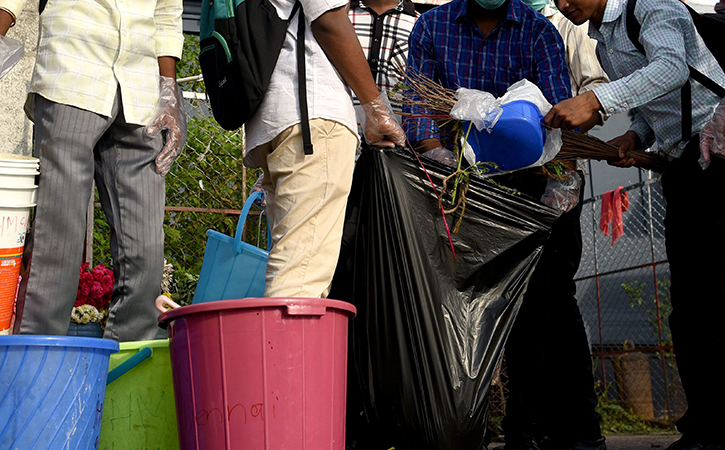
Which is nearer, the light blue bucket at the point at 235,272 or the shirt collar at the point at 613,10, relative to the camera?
the light blue bucket at the point at 235,272

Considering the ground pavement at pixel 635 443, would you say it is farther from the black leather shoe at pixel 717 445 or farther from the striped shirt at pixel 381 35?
the striped shirt at pixel 381 35

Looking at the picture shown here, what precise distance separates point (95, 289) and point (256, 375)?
6.85ft

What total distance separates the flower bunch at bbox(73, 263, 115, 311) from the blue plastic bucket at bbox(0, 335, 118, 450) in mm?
1926

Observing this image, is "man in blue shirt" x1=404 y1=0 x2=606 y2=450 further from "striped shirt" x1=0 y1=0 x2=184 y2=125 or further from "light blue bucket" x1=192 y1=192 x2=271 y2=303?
"striped shirt" x1=0 y1=0 x2=184 y2=125

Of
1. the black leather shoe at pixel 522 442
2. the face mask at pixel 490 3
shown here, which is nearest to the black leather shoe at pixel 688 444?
the black leather shoe at pixel 522 442

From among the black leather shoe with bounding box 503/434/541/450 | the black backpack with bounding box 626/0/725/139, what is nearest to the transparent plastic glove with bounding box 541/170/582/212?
the black backpack with bounding box 626/0/725/139

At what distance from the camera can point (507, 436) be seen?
269cm

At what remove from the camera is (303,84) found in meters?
1.80

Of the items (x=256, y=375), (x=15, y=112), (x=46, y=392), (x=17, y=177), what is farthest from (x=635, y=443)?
(x=15, y=112)

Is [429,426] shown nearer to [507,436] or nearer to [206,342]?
[206,342]

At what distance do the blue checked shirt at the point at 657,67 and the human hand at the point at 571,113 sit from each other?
2.9 inches

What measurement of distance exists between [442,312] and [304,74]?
78cm

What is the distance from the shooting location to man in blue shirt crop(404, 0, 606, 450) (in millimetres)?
2625

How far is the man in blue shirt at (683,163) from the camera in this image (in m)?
2.32
